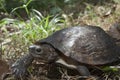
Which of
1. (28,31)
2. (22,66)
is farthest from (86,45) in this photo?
(28,31)

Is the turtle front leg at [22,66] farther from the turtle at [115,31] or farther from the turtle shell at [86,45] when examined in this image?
the turtle at [115,31]

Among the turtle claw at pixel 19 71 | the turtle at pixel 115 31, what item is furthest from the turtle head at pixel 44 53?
the turtle at pixel 115 31

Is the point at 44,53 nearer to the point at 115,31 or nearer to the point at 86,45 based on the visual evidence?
the point at 86,45

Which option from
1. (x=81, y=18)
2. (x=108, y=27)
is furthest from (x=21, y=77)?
(x=81, y=18)

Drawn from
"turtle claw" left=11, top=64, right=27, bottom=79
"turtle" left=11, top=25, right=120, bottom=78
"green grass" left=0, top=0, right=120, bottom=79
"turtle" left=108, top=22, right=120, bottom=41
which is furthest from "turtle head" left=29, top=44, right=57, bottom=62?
"turtle" left=108, top=22, right=120, bottom=41

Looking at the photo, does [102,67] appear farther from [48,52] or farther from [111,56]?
[48,52]

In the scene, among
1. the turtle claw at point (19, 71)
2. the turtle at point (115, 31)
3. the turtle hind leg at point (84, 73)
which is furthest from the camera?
the turtle at point (115, 31)

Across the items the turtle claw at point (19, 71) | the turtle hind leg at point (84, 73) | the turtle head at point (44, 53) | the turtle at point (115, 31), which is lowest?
the turtle at point (115, 31)
